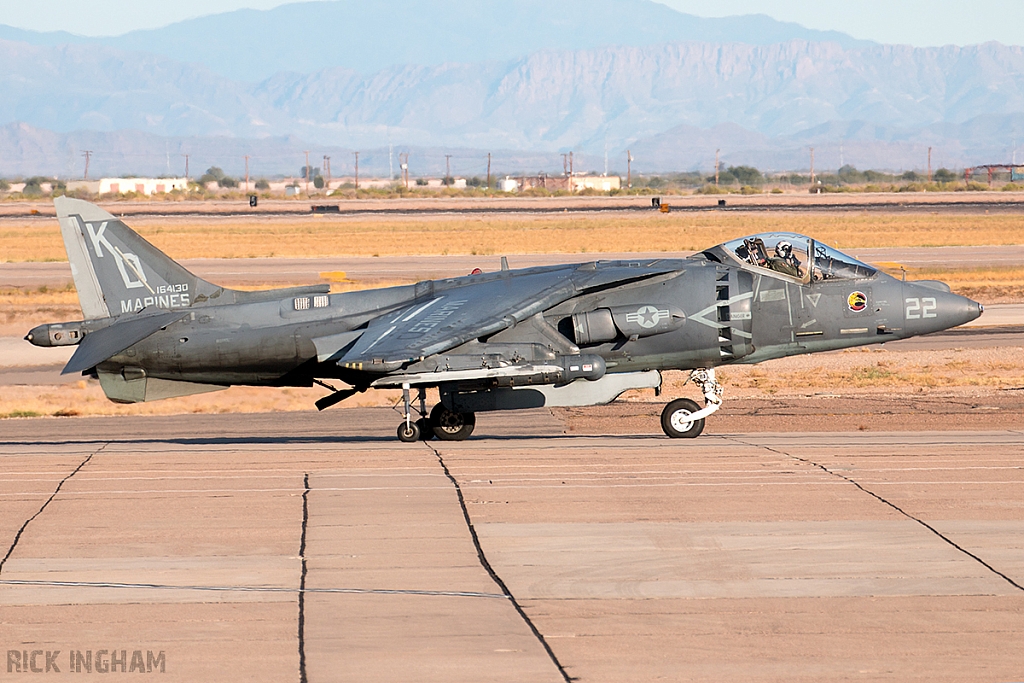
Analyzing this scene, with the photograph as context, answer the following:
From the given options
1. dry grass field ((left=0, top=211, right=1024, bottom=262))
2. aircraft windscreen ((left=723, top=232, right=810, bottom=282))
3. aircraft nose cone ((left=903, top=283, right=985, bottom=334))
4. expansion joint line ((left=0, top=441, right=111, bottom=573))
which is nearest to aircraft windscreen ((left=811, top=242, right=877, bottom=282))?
aircraft windscreen ((left=723, top=232, right=810, bottom=282))

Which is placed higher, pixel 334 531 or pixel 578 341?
pixel 578 341

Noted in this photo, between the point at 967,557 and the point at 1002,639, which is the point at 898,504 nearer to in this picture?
the point at 967,557

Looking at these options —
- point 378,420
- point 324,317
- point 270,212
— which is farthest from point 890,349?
point 270,212

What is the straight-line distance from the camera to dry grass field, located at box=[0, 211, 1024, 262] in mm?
70625

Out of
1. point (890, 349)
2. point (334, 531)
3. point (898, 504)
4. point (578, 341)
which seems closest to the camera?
point (334, 531)

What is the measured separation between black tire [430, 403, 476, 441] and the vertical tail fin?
167 inches

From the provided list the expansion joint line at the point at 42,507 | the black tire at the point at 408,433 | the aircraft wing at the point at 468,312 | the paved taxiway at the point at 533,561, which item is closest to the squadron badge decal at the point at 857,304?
the paved taxiway at the point at 533,561

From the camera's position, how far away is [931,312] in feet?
62.3

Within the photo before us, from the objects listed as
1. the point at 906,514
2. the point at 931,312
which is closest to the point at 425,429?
the point at 931,312

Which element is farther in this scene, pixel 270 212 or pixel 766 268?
pixel 270 212

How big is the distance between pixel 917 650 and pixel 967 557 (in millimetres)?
2929

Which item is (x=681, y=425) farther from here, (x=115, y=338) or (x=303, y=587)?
(x=303, y=587)

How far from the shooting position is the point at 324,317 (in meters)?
19.3

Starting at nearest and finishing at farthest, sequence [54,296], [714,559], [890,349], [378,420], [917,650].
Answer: [917,650]
[714,559]
[378,420]
[890,349]
[54,296]
